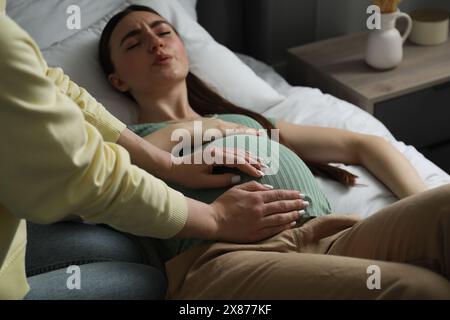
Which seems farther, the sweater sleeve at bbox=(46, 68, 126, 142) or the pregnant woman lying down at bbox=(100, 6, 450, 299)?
the sweater sleeve at bbox=(46, 68, 126, 142)

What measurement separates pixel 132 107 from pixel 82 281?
2.20ft

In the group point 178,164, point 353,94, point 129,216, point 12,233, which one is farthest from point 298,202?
point 353,94

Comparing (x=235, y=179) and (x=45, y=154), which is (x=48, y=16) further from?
(x=45, y=154)

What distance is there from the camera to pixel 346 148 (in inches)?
62.4

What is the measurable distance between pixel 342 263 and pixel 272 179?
0.34 metres

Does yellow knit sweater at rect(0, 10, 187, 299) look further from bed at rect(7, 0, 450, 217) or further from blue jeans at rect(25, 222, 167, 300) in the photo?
bed at rect(7, 0, 450, 217)

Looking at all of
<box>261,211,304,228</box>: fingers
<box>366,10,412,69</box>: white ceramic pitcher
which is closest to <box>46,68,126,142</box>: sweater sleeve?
<box>261,211,304,228</box>: fingers

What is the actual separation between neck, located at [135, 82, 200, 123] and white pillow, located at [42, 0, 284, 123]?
2.7 inches

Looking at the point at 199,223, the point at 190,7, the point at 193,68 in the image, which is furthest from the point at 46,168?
the point at 190,7

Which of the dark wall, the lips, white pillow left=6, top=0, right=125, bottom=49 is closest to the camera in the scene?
the lips

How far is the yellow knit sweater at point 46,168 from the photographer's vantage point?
82 centimetres

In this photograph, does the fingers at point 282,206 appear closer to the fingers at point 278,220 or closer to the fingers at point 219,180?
the fingers at point 278,220

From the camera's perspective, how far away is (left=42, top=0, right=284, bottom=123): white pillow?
172cm
